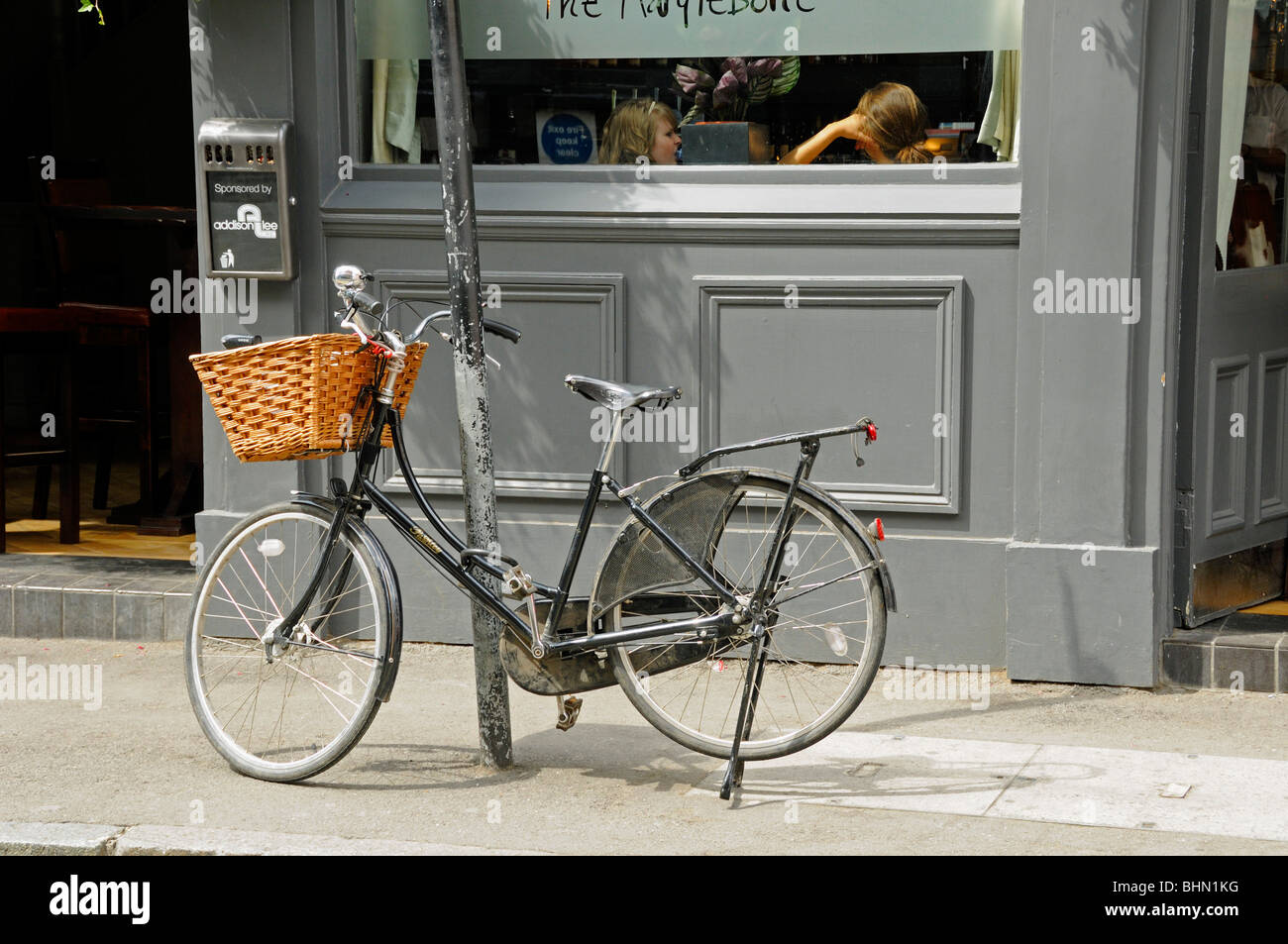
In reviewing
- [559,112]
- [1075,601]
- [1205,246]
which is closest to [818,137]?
[559,112]

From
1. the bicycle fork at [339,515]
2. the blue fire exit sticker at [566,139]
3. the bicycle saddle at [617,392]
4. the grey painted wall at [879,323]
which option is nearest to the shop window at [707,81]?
the blue fire exit sticker at [566,139]

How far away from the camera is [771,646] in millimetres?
4812

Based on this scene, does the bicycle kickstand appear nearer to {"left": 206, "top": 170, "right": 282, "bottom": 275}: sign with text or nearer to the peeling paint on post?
the peeling paint on post

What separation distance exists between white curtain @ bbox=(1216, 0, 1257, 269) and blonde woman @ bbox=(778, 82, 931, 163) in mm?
1094

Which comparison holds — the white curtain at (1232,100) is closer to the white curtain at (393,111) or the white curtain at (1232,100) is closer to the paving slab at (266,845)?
the white curtain at (393,111)

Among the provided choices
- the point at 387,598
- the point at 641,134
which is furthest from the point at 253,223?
the point at 387,598

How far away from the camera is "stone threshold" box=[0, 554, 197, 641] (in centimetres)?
690

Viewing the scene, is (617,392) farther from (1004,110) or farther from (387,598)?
(1004,110)

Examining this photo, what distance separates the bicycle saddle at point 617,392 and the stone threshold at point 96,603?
2800 millimetres

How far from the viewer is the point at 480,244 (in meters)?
6.54

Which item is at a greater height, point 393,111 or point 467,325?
point 393,111

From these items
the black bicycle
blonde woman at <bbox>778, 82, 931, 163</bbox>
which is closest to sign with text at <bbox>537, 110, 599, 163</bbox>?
blonde woman at <bbox>778, 82, 931, 163</bbox>

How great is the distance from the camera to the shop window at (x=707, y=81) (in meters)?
6.15

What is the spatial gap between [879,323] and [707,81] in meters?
1.20
